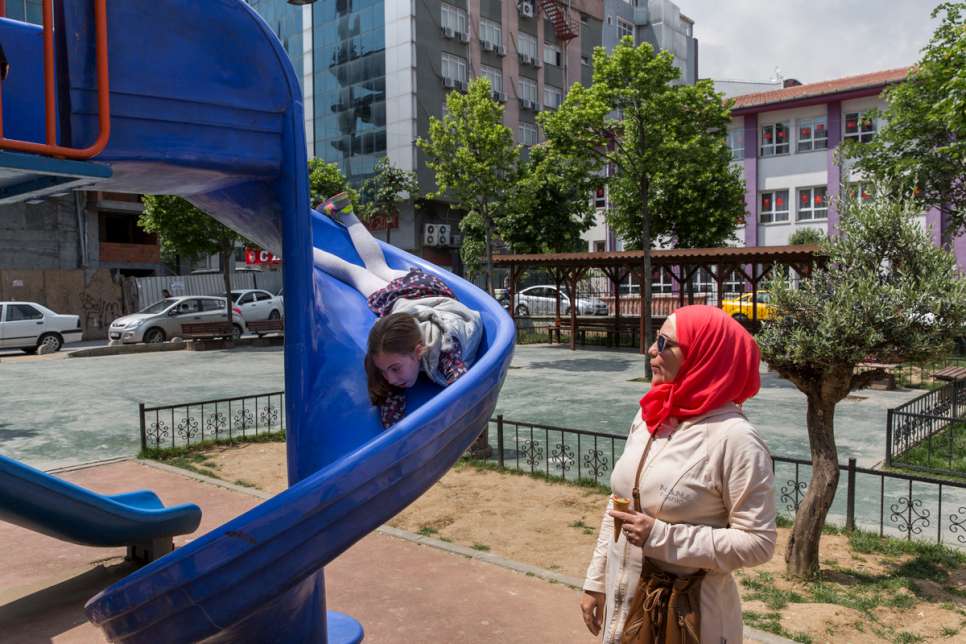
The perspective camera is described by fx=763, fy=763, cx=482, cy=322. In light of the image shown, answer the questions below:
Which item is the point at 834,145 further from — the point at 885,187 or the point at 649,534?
the point at 649,534

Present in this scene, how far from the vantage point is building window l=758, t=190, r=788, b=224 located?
3597 cm

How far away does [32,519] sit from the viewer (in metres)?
4.68

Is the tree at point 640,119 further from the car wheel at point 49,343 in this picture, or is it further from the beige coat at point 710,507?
the car wheel at point 49,343

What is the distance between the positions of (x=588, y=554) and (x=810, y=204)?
3360cm

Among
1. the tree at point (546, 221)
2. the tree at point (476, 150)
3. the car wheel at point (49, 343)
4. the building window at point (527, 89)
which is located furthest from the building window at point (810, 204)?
the car wheel at point (49, 343)

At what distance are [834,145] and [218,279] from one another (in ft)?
93.2

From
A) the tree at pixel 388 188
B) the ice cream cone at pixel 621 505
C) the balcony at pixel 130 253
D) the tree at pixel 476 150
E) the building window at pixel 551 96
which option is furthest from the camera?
the building window at pixel 551 96

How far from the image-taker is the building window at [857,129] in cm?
3341

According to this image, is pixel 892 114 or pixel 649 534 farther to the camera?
pixel 892 114

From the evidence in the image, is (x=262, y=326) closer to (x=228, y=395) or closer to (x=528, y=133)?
(x=228, y=395)

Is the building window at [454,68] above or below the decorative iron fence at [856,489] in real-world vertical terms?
above

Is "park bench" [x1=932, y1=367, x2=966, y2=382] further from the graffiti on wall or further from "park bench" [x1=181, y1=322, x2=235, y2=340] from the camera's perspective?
the graffiti on wall

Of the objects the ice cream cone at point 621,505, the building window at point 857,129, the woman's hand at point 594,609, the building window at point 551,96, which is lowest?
the woman's hand at point 594,609

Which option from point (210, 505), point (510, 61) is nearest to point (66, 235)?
point (510, 61)
